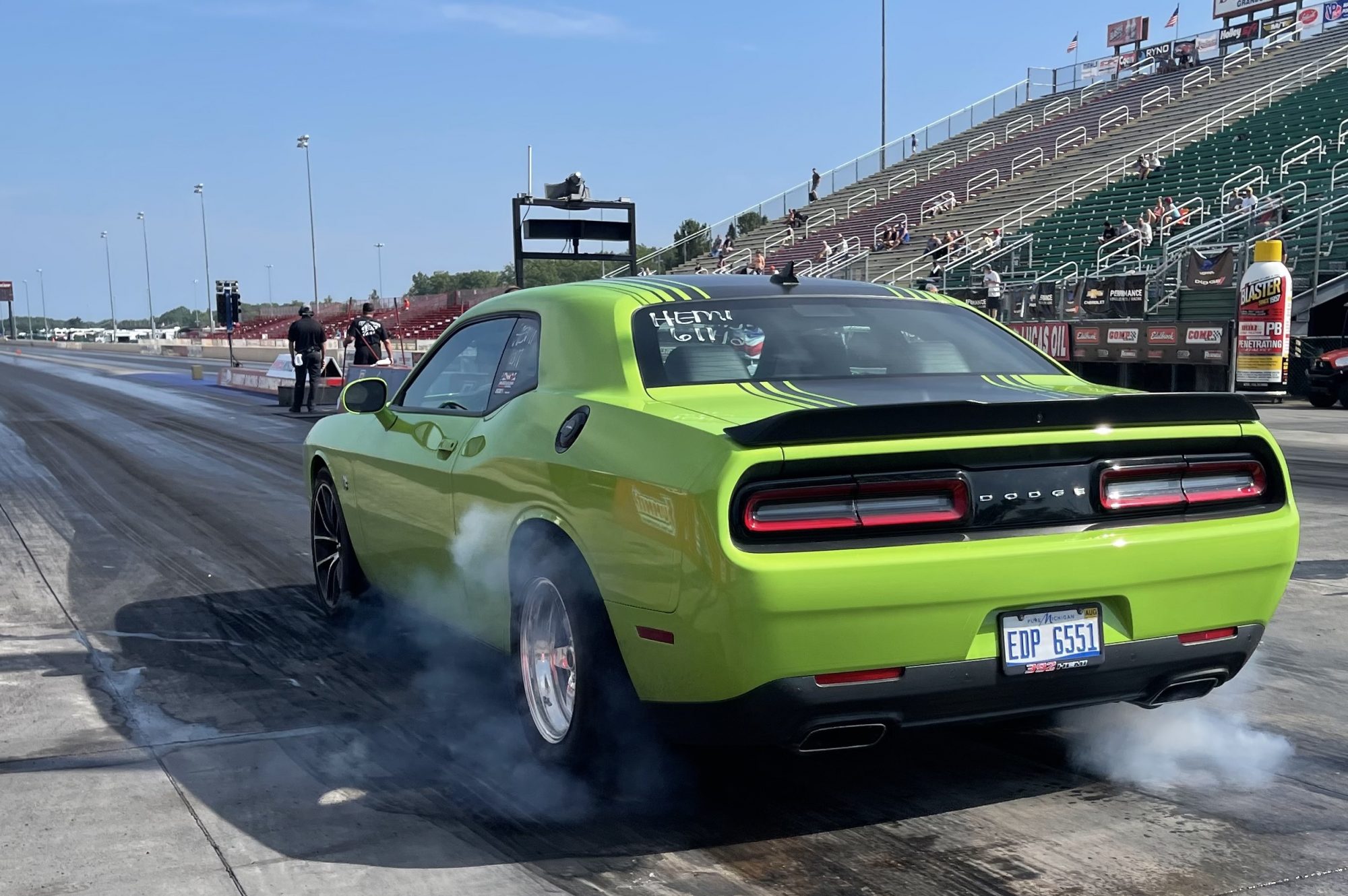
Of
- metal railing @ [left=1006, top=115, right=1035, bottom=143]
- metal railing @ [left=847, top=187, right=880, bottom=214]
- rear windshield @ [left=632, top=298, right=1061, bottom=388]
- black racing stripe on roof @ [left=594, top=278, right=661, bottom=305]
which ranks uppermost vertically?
metal railing @ [left=1006, top=115, right=1035, bottom=143]

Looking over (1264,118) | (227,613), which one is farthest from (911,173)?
(227,613)

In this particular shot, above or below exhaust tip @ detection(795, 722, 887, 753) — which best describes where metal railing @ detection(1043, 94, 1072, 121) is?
above

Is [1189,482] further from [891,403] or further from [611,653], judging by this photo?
[611,653]

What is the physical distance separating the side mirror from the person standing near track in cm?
1700

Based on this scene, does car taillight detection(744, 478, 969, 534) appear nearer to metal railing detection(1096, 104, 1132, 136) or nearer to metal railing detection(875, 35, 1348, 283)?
metal railing detection(875, 35, 1348, 283)

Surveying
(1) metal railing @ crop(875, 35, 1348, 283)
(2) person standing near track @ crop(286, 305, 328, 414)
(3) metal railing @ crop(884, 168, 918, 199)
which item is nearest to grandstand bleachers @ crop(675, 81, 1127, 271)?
(3) metal railing @ crop(884, 168, 918, 199)

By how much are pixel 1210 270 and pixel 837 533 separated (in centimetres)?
2121

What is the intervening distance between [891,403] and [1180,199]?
96.0 feet

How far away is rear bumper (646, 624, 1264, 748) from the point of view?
337 centimetres

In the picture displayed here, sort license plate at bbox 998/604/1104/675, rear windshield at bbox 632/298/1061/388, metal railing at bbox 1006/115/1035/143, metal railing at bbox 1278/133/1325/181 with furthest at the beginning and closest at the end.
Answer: metal railing at bbox 1006/115/1035/143
metal railing at bbox 1278/133/1325/181
rear windshield at bbox 632/298/1061/388
license plate at bbox 998/604/1104/675

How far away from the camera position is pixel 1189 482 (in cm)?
376

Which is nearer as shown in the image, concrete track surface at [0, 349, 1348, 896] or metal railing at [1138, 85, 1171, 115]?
concrete track surface at [0, 349, 1348, 896]

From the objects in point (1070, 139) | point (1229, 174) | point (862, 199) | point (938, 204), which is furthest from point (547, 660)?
point (862, 199)

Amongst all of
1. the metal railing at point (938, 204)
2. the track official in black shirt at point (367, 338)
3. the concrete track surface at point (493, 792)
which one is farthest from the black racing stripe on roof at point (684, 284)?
the metal railing at point (938, 204)
